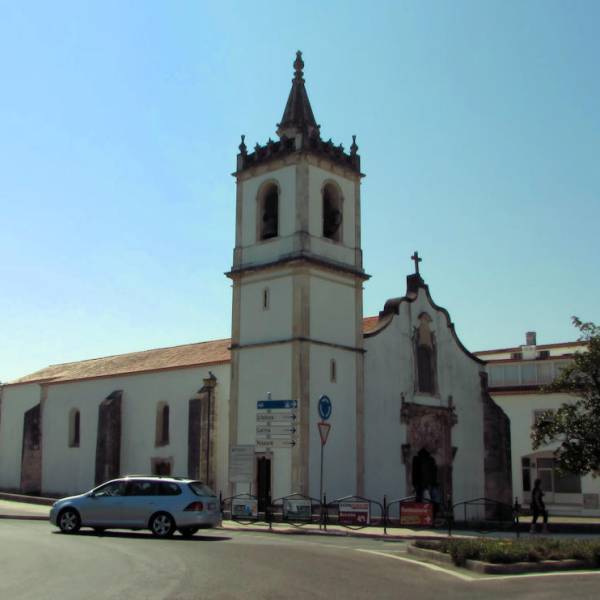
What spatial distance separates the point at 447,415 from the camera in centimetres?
3559

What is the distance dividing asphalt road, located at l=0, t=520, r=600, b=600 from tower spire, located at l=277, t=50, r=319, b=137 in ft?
66.7

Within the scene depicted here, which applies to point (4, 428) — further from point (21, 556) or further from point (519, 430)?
point (21, 556)

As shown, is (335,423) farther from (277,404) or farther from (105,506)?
(105,506)

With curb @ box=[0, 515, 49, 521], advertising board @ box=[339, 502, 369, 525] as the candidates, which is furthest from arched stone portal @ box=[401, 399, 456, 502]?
curb @ box=[0, 515, 49, 521]

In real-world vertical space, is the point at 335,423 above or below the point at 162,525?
above

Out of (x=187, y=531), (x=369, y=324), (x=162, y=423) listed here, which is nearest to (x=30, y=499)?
(x=162, y=423)

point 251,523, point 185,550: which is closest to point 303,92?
point 251,523

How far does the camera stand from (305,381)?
2972cm

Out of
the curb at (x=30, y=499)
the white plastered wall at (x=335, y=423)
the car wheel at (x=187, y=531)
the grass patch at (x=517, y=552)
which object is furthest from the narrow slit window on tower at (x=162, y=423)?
the grass patch at (x=517, y=552)

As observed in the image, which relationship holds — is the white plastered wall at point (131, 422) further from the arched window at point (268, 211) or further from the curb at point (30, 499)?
the arched window at point (268, 211)

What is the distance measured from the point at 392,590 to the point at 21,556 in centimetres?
722

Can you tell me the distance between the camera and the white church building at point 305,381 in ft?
99.2

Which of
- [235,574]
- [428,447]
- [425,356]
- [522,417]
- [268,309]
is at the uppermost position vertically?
[268,309]

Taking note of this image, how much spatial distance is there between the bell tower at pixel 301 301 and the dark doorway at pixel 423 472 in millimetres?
4240
